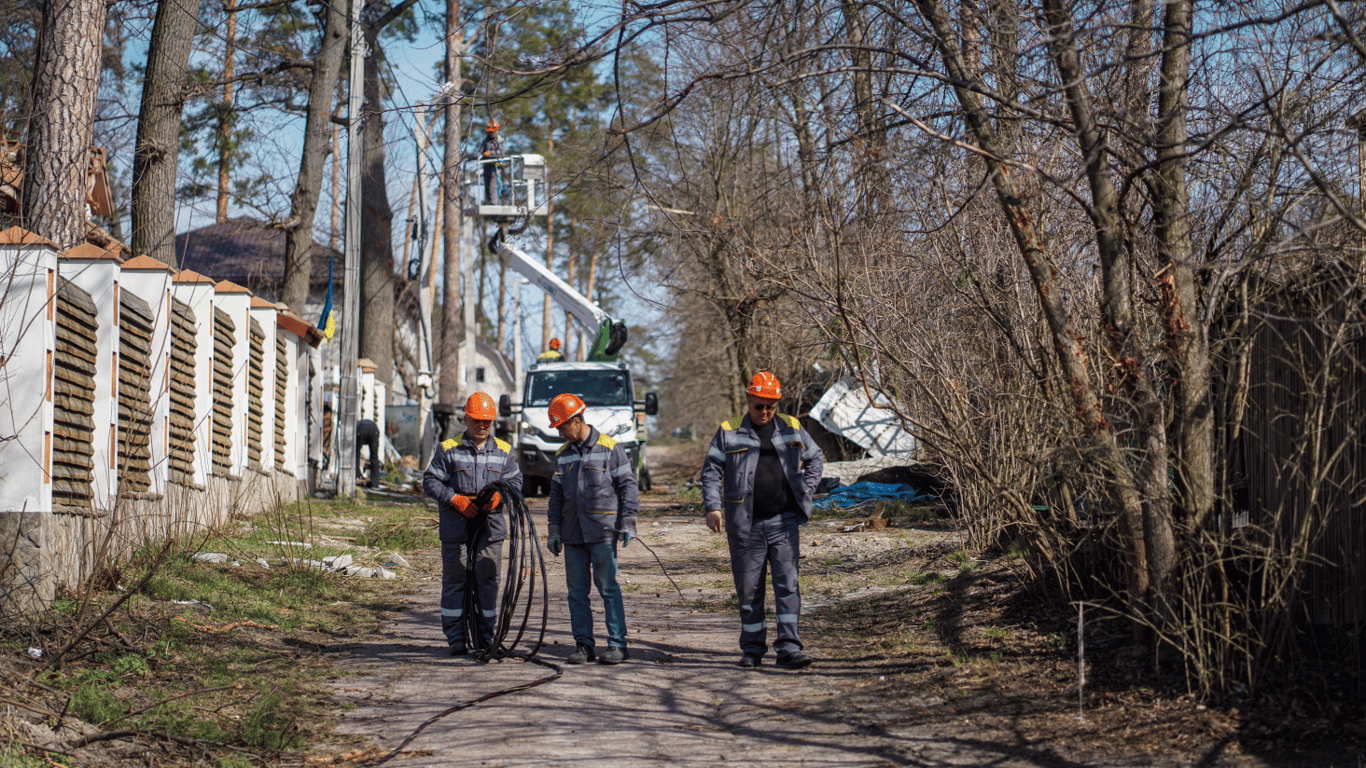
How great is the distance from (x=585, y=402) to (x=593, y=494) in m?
14.4

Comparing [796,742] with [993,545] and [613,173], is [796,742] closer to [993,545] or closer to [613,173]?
[993,545]

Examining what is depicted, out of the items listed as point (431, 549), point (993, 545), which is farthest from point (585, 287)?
point (993, 545)

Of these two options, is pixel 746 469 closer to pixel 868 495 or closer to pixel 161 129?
pixel 868 495

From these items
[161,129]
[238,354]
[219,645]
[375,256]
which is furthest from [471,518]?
[375,256]

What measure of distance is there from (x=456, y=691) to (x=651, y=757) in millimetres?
1934

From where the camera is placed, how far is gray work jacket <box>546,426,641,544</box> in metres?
7.98

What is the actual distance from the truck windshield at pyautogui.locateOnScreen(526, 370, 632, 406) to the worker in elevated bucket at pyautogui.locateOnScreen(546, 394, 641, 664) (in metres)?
14.1

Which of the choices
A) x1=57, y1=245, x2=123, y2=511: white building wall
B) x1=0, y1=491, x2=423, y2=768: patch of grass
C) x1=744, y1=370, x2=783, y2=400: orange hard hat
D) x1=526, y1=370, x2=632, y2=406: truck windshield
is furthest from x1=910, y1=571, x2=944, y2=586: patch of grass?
x1=526, y1=370, x2=632, y2=406: truck windshield

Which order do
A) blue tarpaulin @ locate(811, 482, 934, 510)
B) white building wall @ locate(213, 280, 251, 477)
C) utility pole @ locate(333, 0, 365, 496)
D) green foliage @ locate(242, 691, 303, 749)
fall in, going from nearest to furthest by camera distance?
green foliage @ locate(242, 691, 303, 749), white building wall @ locate(213, 280, 251, 477), blue tarpaulin @ locate(811, 482, 934, 510), utility pole @ locate(333, 0, 365, 496)

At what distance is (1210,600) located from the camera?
241 inches

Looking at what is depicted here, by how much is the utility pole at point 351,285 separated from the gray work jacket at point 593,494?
32.9ft

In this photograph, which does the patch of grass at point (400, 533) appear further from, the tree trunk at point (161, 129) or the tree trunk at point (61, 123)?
the tree trunk at point (61, 123)

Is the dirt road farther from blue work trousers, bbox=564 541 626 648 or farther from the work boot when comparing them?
blue work trousers, bbox=564 541 626 648

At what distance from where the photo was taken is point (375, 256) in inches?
934
